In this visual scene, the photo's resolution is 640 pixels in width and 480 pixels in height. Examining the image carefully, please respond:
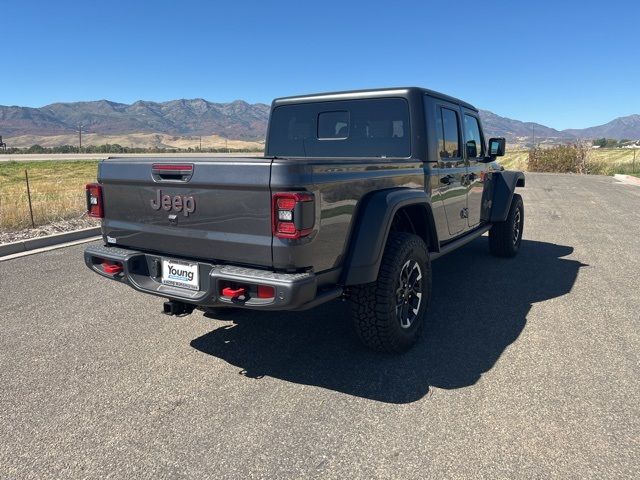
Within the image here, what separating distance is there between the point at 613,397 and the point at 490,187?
3565 millimetres

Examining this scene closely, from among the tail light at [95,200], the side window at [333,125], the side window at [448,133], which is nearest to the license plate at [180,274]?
the tail light at [95,200]

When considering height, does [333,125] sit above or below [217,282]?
above

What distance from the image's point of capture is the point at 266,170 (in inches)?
103

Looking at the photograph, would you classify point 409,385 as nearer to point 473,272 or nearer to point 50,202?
point 473,272

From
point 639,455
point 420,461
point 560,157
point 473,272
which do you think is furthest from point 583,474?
point 560,157

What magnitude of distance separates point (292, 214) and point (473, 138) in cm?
355

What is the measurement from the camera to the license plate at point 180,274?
297cm

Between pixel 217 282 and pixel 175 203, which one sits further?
pixel 175 203

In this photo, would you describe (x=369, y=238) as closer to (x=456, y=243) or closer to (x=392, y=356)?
(x=392, y=356)

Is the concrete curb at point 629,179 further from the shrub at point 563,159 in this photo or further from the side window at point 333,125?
the side window at point 333,125

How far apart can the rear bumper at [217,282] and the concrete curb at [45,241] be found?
4.20m

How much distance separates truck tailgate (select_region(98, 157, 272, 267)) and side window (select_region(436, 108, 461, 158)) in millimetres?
2117

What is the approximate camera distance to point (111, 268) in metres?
3.39

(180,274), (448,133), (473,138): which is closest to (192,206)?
(180,274)
